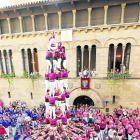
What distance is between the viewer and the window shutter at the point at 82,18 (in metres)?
10.2

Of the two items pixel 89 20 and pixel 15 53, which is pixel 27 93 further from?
pixel 89 20

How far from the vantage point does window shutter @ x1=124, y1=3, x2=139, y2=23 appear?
9.20 m

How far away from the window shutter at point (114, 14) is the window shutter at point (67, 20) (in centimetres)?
363

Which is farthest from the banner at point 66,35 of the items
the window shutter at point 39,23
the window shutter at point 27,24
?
the window shutter at point 27,24

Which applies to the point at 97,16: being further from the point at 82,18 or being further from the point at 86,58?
the point at 86,58

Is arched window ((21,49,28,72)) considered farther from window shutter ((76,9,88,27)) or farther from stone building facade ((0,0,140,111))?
window shutter ((76,9,88,27))

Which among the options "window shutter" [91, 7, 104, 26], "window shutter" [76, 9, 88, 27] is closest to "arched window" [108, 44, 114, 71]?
"window shutter" [91, 7, 104, 26]

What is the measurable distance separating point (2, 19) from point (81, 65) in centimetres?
1064

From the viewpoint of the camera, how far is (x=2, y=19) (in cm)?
1199

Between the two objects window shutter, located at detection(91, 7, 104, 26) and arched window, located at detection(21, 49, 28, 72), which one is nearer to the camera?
window shutter, located at detection(91, 7, 104, 26)

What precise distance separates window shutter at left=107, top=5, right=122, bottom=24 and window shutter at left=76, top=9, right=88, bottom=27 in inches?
84.8

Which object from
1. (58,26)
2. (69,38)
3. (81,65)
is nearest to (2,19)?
(58,26)

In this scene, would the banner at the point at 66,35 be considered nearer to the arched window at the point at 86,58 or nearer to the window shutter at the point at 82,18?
the window shutter at the point at 82,18

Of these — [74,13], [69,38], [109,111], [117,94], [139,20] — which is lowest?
[109,111]
